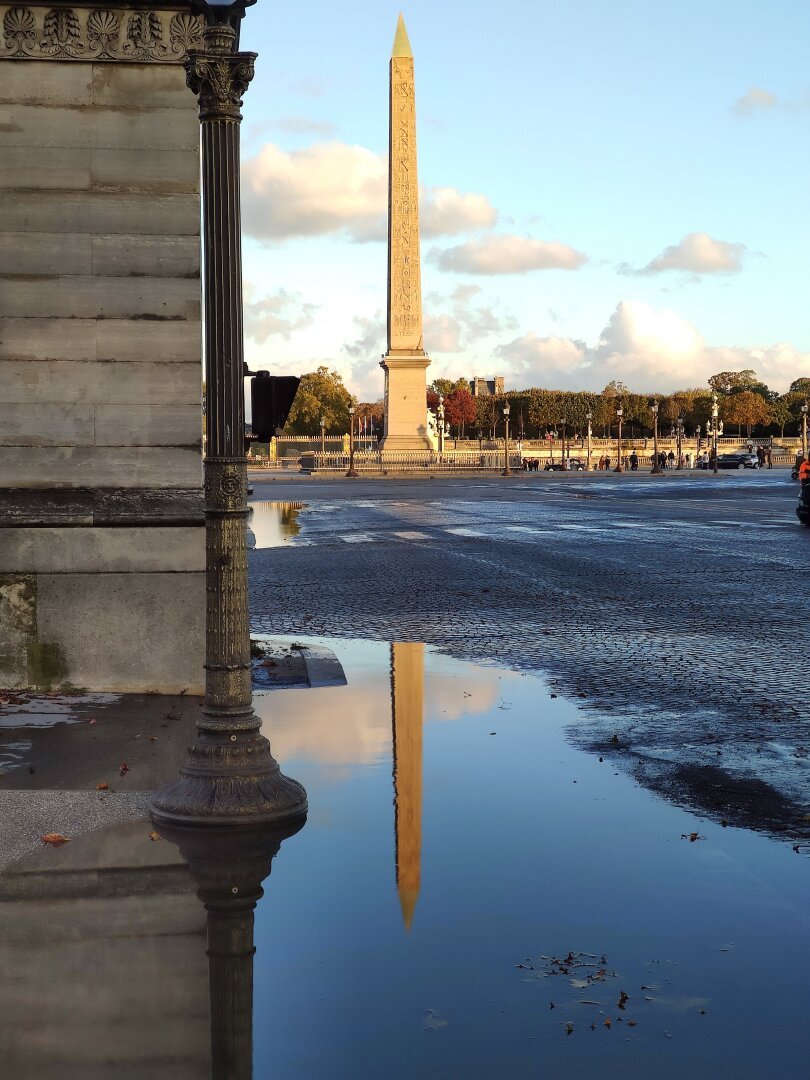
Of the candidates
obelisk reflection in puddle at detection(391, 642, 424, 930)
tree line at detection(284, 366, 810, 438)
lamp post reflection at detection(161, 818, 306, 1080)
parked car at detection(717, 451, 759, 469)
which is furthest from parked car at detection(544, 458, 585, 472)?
lamp post reflection at detection(161, 818, 306, 1080)

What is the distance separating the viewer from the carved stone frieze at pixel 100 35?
381 inches

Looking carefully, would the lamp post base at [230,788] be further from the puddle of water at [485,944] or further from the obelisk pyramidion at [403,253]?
the obelisk pyramidion at [403,253]

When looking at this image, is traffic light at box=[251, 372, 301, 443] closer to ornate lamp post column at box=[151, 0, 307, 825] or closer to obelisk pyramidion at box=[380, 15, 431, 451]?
ornate lamp post column at box=[151, 0, 307, 825]

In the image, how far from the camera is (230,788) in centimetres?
629

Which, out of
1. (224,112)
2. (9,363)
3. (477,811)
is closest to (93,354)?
(9,363)

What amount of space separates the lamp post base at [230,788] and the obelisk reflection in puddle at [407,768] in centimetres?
49

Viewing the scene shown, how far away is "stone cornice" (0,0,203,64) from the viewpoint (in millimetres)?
9672

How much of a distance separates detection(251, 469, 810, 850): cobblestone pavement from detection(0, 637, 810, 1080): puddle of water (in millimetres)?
738

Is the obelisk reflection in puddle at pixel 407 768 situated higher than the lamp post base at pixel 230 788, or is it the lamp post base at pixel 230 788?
the lamp post base at pixel 230 788

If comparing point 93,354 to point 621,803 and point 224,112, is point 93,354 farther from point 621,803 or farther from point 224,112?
point 621,803

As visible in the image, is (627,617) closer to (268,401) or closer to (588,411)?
(268,401)

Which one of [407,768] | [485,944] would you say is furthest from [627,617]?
[485,944]

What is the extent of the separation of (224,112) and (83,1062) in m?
4.11

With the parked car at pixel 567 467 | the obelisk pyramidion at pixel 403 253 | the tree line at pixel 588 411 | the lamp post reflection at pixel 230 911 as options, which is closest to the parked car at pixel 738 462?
the parked car at pixel 567 467
